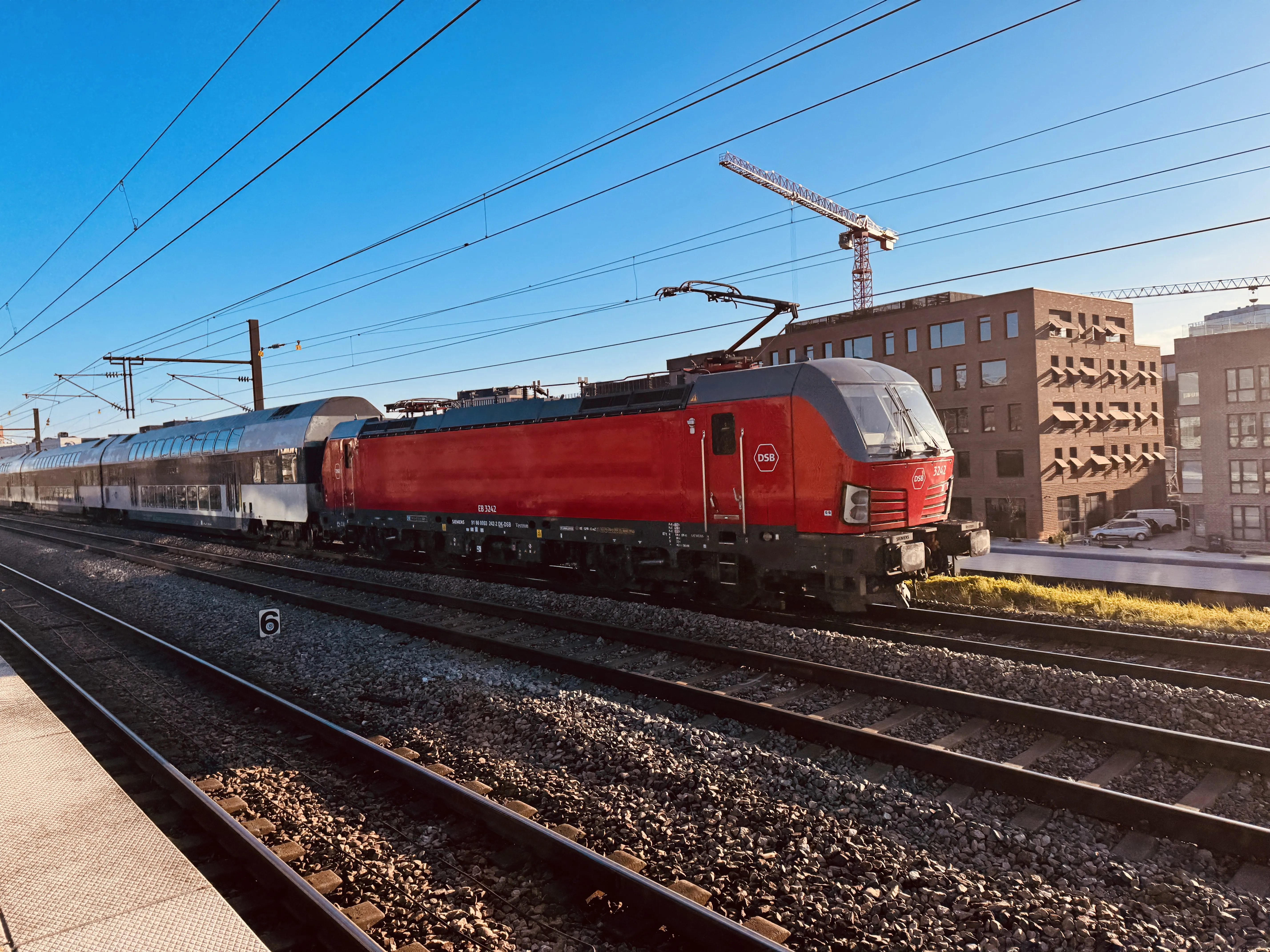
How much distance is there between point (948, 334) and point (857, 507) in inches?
1638

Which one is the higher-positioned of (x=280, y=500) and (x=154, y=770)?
(x=280, y=500)

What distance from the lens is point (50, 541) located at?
3069 centimetres

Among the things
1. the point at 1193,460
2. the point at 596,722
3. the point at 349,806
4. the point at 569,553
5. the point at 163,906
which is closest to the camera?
the point at 163,906

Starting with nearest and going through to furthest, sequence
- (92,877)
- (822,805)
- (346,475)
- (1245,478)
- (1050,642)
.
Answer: (92,877) < (822,805) < (1050,642) < (346,475) < (1245,478)

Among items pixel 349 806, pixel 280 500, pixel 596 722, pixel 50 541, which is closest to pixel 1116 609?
pixel 596 722

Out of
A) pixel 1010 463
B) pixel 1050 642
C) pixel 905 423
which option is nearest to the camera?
pixel 1050 642

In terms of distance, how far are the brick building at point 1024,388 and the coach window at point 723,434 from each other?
3306 cm

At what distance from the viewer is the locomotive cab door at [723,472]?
39.5ft

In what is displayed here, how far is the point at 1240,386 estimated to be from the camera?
135 ft

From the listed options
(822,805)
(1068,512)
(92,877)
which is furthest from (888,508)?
(1068,512)

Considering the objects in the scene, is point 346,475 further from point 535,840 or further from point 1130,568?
point 1130,568

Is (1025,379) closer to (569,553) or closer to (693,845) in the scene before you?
(569,553)

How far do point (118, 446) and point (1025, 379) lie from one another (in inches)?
1924

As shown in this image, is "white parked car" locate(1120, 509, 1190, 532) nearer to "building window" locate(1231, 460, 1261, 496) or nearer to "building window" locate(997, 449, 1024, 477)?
"building window" locate(1231, 460, 1261, 496)
